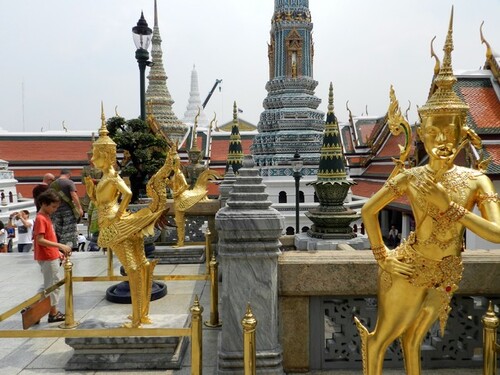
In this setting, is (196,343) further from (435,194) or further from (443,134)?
(443,134)

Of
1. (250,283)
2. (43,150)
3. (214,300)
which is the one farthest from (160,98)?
(250,283)

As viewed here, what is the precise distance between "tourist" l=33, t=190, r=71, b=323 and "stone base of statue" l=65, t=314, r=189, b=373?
131 cm

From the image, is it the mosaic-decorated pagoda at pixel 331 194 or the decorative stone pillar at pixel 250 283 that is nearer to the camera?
the decorative stone pillar at pixel 250 283

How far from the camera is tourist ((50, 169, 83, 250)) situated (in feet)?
26.8

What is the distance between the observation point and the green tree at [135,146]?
395 inches

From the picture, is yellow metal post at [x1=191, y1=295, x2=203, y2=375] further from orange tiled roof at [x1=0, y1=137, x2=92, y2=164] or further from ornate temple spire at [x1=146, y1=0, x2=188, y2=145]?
ornate temple spire at [x1=146, y1=0, x2=188, y2=145]

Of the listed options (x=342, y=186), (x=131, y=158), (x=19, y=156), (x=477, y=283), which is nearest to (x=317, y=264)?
(x=477, y=283)

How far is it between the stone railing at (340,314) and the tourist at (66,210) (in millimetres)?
5650

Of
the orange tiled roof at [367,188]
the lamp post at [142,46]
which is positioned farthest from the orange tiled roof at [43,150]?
the lamp post at [142,46]

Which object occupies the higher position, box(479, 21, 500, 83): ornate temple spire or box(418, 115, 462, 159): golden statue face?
box(479, 21, 500, 83): ornate temple spire

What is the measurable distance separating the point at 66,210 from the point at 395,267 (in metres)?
7.31

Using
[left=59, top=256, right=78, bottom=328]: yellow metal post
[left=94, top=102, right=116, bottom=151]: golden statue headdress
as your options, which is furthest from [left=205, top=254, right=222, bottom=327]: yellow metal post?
[left=94, top=102, right=116, bottom=151]: golden statue headdress

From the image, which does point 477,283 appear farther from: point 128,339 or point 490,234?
point 128,339

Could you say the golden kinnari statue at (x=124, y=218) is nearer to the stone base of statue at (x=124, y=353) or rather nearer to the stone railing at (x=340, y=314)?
the stone base of statue at (x=124, y=353)
